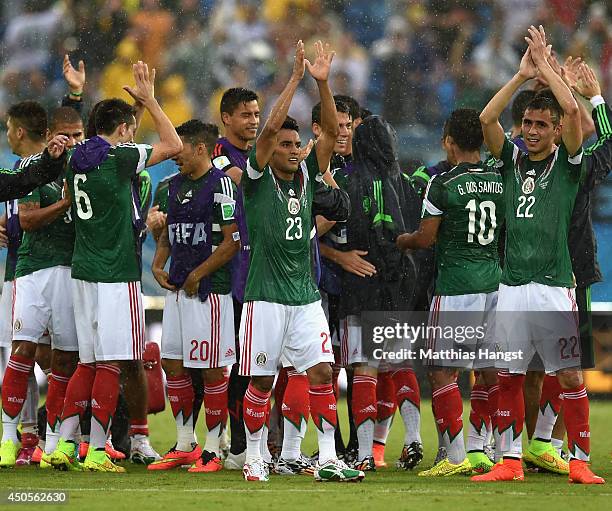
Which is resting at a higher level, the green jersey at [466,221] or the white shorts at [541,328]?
the green jersey at [466,221]

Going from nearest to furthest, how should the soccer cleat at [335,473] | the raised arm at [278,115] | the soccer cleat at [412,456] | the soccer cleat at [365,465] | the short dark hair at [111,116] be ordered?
the raised arm at [278,115] < the soccer cleat at [335,473] < the short dark hair at [111,116] < the soccer cleat at [365,465] < the soccer cleat at [412,456]

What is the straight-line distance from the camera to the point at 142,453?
870cm

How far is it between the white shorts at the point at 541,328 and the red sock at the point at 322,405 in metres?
1.04

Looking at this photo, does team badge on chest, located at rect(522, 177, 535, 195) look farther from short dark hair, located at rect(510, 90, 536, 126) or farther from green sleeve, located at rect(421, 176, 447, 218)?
short dark hair, located at rect(510, 90, 536, 126)

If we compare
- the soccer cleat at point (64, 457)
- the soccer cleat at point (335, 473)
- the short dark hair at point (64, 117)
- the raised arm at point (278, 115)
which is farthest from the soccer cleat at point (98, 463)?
the short dark hair at point (64, 117)

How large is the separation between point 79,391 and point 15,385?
1.90 feet

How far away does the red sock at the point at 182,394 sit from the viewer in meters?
8.44

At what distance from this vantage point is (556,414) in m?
8.05

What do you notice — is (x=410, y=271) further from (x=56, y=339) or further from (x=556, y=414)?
(x=56, y=339)

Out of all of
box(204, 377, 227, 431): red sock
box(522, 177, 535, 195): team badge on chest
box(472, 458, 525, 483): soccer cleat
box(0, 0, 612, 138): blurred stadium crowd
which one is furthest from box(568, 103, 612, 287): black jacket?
box(0, 0, 612, 138): blurred stadium crowd

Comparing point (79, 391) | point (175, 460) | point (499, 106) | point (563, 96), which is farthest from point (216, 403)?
point (563, 96)

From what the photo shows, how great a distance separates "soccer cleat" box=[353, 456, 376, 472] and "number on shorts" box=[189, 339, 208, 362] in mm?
1187

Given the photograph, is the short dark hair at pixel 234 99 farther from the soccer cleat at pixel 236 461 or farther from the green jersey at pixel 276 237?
the soccer cleat at pixel 236 461

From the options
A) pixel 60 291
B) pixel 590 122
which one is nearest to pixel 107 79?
pixel 60 291
